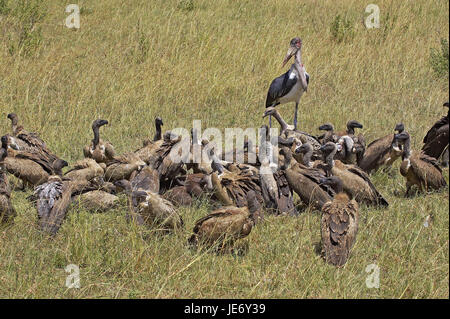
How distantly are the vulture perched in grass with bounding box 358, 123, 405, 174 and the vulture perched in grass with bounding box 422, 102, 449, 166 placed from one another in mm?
392

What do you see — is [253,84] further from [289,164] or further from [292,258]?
[292,258]

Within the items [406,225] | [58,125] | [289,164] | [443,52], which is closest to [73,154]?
[58,125]

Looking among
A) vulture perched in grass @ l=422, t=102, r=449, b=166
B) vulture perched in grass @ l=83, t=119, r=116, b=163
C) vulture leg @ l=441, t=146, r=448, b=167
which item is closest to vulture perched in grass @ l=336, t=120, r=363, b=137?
vulture perched in grass @ l=422, t=102, r=449, b=166

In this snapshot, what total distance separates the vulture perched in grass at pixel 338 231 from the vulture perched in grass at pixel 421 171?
1.57 metres

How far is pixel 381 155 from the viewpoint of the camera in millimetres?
7344

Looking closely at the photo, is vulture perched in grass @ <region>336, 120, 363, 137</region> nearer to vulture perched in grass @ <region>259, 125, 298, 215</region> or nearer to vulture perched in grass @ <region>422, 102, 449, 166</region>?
vulture perched in grass @ <region>422, 102, 449, 166</region>

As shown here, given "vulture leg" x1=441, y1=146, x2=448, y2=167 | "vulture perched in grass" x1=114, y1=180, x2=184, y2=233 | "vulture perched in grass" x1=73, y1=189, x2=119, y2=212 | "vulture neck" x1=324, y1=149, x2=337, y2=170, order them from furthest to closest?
"vulture leg" x1=441, y1=146, x2=448, y2=167 → "vulture neck" x1=324, y1=149, x2=337, y2=170 → "vulture perched in grass" x1=73, y1=189, x2=119, y2=212 → "vulture perched in grass" x1=114, y1=180, x2=184, y2=233

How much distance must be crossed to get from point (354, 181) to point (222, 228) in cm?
186

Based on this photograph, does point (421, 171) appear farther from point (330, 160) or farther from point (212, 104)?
point (212, 104)

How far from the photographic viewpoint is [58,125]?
9047mm

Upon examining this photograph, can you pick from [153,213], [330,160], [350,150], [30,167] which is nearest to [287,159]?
[330,160]

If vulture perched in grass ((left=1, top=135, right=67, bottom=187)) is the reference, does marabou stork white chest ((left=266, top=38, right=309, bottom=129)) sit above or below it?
above

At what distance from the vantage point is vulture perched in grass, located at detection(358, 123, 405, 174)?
7.25 meters

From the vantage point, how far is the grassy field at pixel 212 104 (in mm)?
4625
